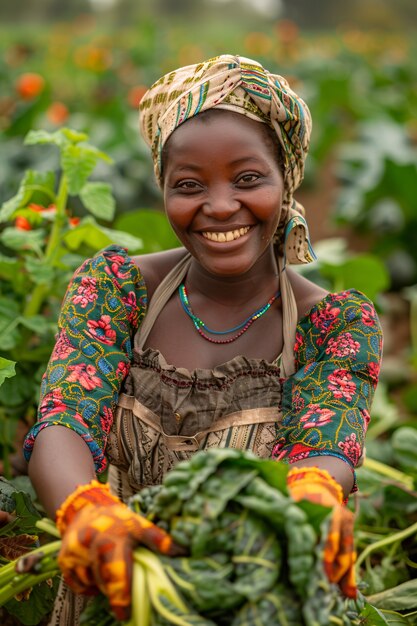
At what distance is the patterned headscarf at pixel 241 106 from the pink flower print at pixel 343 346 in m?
0.24

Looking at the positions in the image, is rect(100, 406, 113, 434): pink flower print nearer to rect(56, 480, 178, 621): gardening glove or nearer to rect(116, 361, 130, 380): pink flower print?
rect(116, 361, 130, 380): pink flower print

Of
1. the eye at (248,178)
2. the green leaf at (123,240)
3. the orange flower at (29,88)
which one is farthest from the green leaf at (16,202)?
the orange flower at (29,88)

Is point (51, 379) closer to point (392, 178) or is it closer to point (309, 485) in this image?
point (309, 485)

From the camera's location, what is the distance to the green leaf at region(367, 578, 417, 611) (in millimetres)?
2441

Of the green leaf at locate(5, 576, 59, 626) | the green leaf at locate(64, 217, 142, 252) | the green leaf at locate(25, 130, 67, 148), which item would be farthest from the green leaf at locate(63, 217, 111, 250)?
the green leaf at locate(5, 576, 59, 626)

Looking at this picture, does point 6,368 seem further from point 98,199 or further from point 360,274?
point 360,274

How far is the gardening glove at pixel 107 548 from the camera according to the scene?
1.55 metres

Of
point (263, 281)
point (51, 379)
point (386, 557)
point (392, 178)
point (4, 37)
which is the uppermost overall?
point (4, 37)

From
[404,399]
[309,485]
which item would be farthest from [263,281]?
[404,399]

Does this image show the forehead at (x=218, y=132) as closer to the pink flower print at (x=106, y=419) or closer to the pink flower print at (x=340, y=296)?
the pink flower print at (x=340, y=296)

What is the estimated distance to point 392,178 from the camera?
6.05m

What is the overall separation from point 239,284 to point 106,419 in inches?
18.1

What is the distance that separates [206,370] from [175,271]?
322mm

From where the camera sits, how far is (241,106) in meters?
2.05
